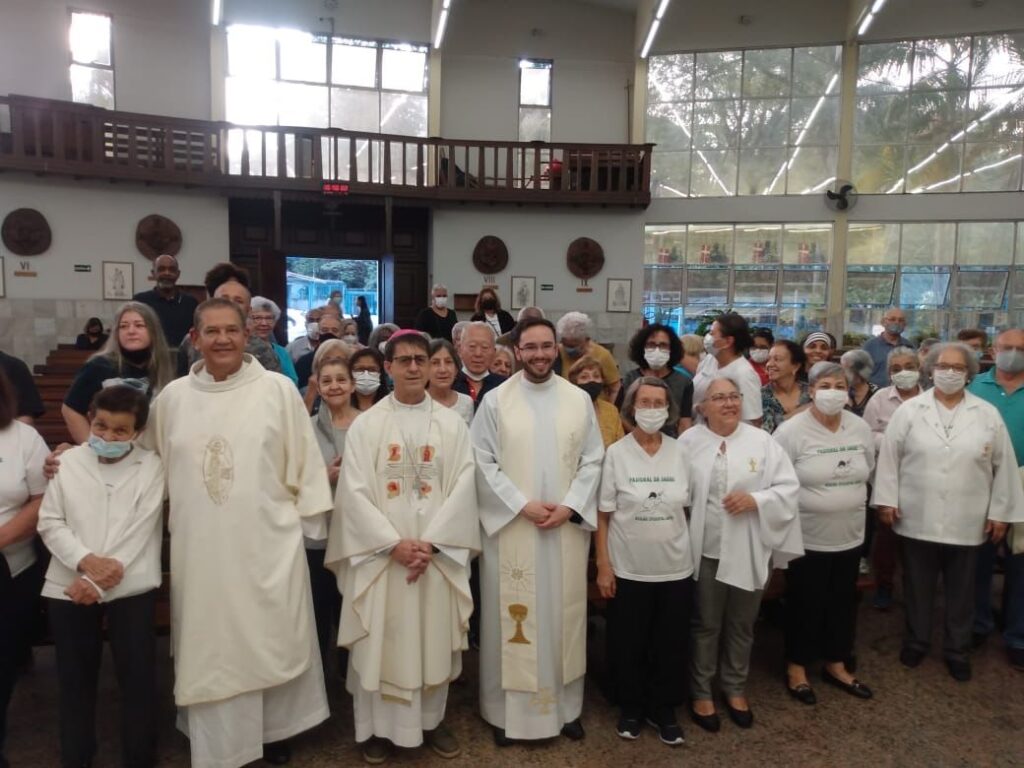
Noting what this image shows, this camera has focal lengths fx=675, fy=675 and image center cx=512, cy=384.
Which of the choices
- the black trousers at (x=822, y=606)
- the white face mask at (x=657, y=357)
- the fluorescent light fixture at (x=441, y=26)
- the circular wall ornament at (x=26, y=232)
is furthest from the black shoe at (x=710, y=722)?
the fluorescent light fixture at (x=441, y=26)

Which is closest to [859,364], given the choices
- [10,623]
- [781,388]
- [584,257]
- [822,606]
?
[781,388]

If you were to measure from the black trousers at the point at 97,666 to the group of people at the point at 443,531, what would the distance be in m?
0.01

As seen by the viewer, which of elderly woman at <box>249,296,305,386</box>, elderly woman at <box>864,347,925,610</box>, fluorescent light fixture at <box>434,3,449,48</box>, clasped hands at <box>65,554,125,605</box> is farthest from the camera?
fluorescent light fixture at <box>434,3,449,48</box>

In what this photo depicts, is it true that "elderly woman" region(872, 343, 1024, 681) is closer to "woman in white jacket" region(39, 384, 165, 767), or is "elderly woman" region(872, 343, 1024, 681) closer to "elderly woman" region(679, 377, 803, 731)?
"elderly woman" region(679, 377, 803, 731)

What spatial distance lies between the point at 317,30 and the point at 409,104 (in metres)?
2.23

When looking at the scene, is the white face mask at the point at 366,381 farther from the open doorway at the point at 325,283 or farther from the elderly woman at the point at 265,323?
the open doorway at the point at 325,283

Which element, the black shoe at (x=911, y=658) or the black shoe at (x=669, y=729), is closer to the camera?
the black shoe at (x=669, y=729)

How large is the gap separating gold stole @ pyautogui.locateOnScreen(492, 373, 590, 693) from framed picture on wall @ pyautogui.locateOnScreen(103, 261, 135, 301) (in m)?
10.7

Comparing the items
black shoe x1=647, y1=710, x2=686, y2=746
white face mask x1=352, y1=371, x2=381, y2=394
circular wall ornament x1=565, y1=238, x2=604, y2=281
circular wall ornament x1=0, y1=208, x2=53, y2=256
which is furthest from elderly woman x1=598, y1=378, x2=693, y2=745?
circular wall ornament x1=0, y1=208, x2=53, y2=256

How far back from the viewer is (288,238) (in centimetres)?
1294

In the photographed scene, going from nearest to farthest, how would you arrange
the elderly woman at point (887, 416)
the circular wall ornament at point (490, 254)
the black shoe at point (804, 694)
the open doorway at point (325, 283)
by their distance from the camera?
the black shoe at point (804, 694) < the elderly woman at point (887, 416) < the circular wall ornament at point (490, 254) < the open doorway at point (325, 283)

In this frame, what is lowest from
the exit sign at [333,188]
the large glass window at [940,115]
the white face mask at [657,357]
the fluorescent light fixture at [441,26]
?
the white face mask at [657,357]

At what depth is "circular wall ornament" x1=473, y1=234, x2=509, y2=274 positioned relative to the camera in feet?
43.5

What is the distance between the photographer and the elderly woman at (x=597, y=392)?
3756 millimetres
